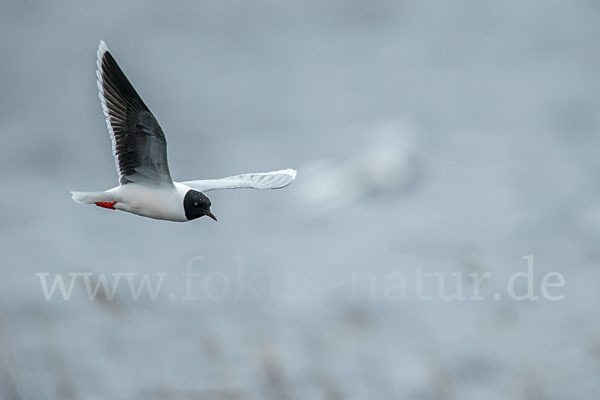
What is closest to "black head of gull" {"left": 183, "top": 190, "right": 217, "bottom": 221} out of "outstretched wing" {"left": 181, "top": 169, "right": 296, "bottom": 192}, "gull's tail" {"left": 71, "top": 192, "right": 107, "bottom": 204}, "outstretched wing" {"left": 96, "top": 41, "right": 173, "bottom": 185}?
"outstretched wing" {"left": 96, "top": 41, "right": 173, "bottom": 185}

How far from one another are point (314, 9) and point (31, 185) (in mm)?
5286

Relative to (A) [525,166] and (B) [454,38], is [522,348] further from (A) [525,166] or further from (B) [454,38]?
(B) [454,38]

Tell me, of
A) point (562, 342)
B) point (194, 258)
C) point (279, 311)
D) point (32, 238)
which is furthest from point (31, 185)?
point (562, 342)

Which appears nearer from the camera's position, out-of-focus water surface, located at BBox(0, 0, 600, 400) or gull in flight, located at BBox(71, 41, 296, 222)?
gull in flight, located at BBox(71, 41, 296, 222)

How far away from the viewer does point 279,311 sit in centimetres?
845

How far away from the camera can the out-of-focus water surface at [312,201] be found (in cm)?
630

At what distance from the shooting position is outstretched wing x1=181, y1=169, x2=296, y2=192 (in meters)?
5.08

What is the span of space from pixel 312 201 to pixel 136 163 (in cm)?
590

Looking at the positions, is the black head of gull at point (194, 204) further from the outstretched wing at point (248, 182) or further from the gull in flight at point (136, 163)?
the outstretched wing at point (248, 182)

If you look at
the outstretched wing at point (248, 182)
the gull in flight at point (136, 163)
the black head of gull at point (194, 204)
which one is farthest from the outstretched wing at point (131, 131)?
the outstretched wing at point (248, 182)

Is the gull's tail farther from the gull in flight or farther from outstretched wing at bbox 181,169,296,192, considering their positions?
outstretched wing at bbox 181,169,296,192

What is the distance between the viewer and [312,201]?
10352 mm

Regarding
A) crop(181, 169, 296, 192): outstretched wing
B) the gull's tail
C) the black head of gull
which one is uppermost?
crop(181, 169, 296, 192): outstretched wing

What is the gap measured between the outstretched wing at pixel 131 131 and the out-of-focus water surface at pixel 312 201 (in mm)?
457
